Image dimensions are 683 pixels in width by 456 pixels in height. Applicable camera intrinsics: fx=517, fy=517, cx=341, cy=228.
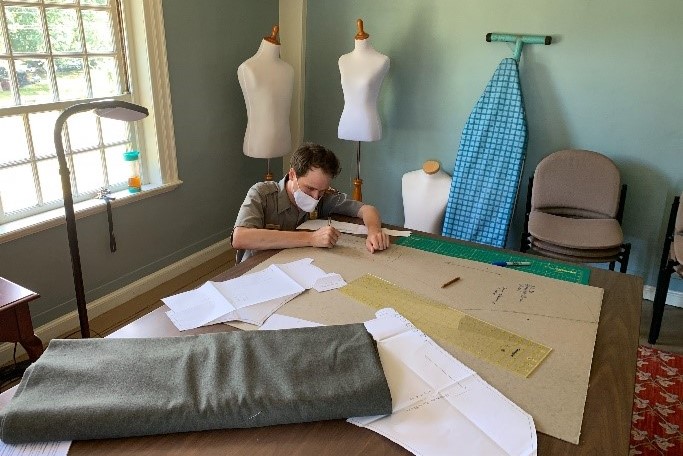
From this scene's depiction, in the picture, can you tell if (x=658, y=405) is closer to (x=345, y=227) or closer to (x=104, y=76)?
(x=345, y=227)

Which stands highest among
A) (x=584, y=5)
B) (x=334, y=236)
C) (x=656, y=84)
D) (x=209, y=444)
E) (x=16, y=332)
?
(x=584, y=5)

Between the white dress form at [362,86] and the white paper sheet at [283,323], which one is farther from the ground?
the white dress form at [362,86]

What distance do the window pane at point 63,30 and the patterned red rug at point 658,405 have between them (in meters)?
2.83

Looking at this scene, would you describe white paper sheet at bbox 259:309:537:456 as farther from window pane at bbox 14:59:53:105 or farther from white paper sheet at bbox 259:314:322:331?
window pane at bbox 14:59:53:105

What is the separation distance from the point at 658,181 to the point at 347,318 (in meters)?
2.38

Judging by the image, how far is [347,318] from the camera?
4.38 feet

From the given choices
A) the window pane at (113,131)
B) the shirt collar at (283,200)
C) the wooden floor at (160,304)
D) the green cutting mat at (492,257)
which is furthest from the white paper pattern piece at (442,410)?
the window pane at (113,131)

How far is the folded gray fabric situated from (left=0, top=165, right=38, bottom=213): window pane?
154 cm

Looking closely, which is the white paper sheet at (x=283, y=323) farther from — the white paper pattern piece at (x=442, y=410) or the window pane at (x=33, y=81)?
the window pane at (x=33, y=81)

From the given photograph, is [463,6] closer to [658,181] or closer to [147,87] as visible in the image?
[658,181]

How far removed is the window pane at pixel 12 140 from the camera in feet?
7.41

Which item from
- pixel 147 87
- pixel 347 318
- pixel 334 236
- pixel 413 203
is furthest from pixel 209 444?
pixel 413 203

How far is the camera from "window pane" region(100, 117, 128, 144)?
106 inches

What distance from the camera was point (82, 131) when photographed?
8.50ft
